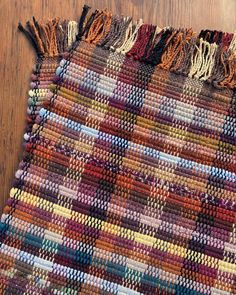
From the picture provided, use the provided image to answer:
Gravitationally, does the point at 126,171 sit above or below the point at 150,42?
below

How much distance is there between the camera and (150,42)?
1014 mm

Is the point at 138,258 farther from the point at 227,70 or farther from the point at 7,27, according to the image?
the point at 7,27

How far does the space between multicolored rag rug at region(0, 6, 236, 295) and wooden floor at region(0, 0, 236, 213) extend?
0.11ft

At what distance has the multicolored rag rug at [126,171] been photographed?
0.95 metres

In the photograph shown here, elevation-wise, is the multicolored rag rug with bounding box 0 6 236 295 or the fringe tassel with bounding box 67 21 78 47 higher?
the fringe tassel with bounding box 67 21 78 47

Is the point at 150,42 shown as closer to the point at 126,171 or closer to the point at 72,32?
the point at 72,32

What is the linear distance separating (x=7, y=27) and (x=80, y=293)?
1.82 ft

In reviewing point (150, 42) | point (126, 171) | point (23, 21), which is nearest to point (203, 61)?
point (150, 42)

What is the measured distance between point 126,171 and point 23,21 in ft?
1.25

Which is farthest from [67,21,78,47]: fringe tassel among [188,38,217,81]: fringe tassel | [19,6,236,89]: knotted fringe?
[188,38,217,81]: fringe tassel

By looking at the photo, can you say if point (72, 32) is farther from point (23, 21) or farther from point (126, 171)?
point (126, 171)

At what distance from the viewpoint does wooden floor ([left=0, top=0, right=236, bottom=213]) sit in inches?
39.5

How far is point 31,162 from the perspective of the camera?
97cm

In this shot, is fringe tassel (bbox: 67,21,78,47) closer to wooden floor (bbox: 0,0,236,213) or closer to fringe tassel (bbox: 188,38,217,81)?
wooden floor (bbox: 0,0,236,213)
